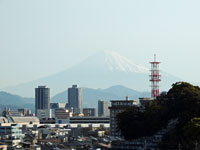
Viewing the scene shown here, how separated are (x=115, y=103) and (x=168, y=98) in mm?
18578

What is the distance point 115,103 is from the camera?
9325cm

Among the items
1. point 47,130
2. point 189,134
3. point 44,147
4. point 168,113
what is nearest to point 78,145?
point 44,147

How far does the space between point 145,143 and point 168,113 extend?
13.0 feet

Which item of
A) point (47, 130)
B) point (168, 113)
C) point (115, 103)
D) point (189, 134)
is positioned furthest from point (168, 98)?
point (47, 130)

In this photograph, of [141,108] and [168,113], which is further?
[141,108]

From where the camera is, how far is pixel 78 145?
8650 centimetres

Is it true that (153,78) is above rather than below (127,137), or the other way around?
above

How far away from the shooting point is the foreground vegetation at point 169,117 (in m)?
68.9

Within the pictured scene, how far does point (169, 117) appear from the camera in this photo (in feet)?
239

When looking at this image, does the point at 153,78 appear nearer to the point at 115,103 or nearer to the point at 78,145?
the point at 115,103

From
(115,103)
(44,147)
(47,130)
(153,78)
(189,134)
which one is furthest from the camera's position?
(47,130)

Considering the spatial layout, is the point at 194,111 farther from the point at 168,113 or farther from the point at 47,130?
the point at 47,130

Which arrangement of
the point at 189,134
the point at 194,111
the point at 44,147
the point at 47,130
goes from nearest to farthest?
the point at 189,134, the point at 194,111, the point at 44,147, the point at 47,130

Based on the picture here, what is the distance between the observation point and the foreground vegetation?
2714 inches
